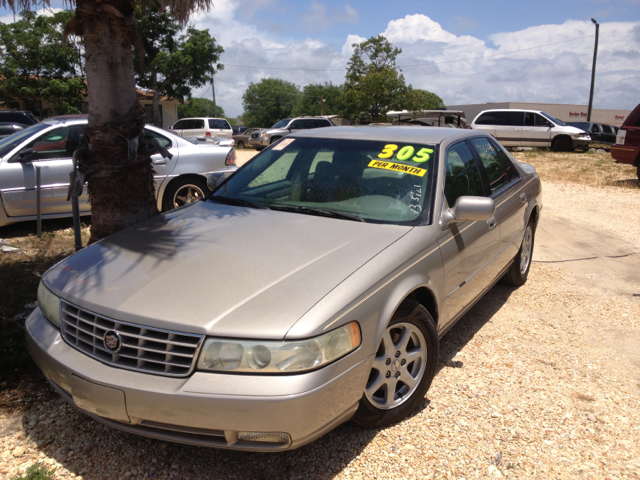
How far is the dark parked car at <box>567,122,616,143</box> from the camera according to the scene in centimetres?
2562

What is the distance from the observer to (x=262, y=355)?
2.14m

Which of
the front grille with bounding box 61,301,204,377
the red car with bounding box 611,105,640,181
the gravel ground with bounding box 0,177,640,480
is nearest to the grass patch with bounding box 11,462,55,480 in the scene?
the gravel ground with bounding box 0,177,640,480

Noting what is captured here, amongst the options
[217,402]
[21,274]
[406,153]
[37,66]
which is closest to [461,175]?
[406,153]

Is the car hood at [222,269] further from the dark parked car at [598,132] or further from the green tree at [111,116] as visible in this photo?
the dark parked car at [598,132]

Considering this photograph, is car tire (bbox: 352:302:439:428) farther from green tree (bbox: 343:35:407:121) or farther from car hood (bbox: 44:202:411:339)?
green tree (bbox: 343:35:407:121)

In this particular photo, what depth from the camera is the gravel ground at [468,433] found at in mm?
2523

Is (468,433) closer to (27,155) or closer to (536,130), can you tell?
(27,155)

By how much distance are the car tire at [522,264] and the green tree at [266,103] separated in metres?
78.9

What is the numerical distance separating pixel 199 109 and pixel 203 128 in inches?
3551

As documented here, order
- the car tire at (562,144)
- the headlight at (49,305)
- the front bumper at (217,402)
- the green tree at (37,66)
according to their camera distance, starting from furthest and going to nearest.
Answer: the green tree at (37,66), the car tire at (562,144), the headlight at (49,305), the front bumper at (217,402)

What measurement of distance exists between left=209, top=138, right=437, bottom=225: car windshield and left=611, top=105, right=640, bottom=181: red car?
10.7 m

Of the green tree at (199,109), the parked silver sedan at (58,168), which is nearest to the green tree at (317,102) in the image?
the green tree at (199,109)

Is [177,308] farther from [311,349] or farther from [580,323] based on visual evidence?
[580,323]

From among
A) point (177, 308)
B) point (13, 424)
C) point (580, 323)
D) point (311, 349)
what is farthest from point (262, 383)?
point (580, 323)
